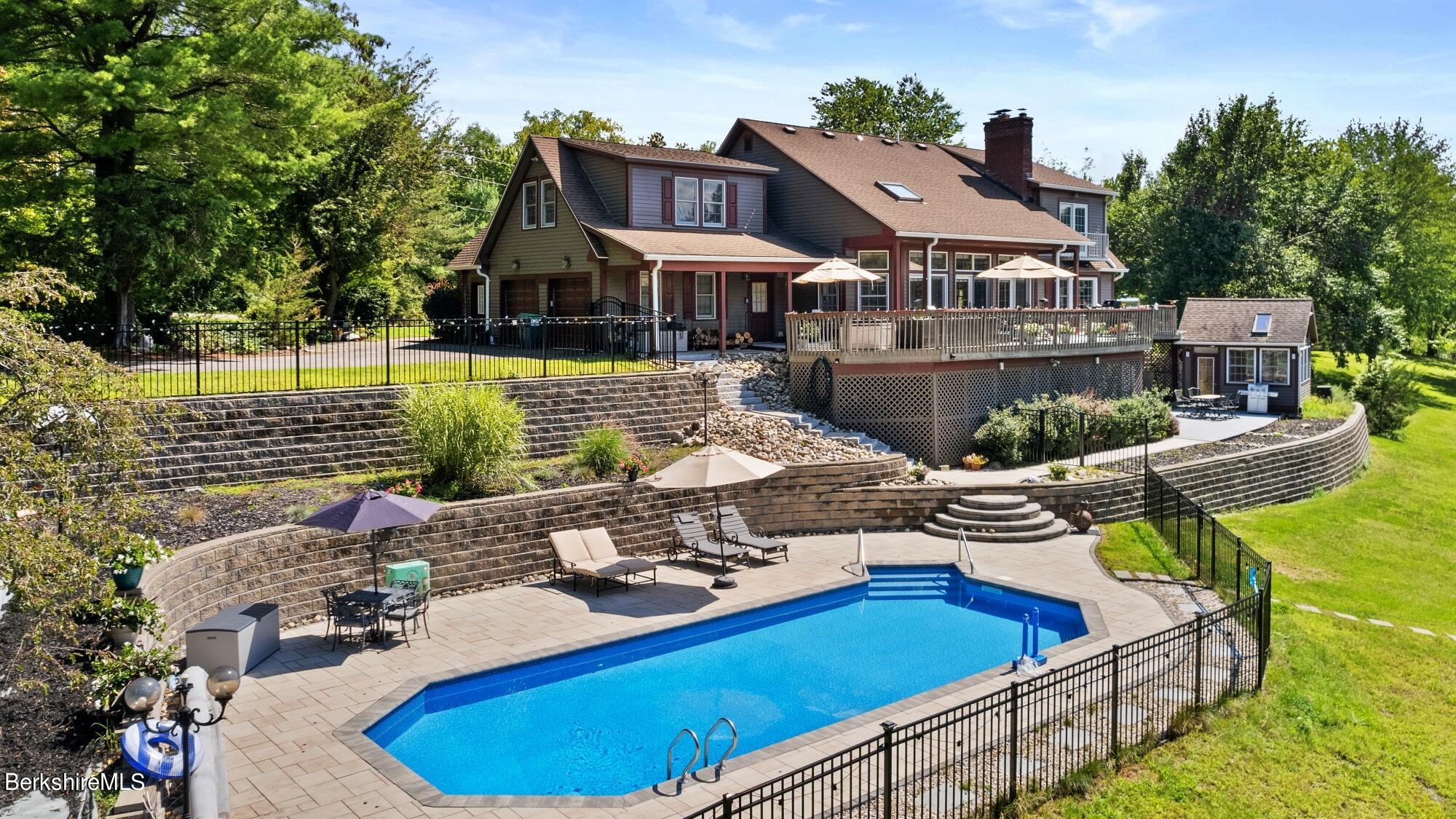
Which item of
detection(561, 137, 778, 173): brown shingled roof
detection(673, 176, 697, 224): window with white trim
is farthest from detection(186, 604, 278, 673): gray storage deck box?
detection(673, 176, 697, 224): window with white trim

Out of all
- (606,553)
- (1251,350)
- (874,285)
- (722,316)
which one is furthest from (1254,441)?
(606,553)

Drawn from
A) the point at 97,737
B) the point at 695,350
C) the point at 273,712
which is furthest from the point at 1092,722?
the point at 695,350

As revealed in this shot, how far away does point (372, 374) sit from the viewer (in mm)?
20859

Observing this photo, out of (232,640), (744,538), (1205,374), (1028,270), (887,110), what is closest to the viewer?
(232,640)

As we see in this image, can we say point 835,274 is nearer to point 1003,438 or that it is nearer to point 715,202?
point 1003,438

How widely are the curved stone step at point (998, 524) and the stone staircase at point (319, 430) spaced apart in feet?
19.9

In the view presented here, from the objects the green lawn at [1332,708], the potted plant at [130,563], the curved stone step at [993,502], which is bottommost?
the green lawn at [1332,708]

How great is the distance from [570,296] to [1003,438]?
13.6m

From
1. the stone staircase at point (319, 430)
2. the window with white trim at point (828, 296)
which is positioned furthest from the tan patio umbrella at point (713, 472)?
the window with white trim at point (828, 296)

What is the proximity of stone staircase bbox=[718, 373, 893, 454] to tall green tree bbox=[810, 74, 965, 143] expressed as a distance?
36.3 meters

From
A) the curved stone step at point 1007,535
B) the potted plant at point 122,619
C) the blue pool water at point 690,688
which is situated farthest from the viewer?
the curved stone step at point 1007,535

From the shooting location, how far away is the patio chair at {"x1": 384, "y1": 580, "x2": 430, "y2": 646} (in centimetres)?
1318

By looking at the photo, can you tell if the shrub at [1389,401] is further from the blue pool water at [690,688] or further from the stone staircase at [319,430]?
the stone staircase at [319,430]

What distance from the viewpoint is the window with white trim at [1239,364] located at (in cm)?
3450
